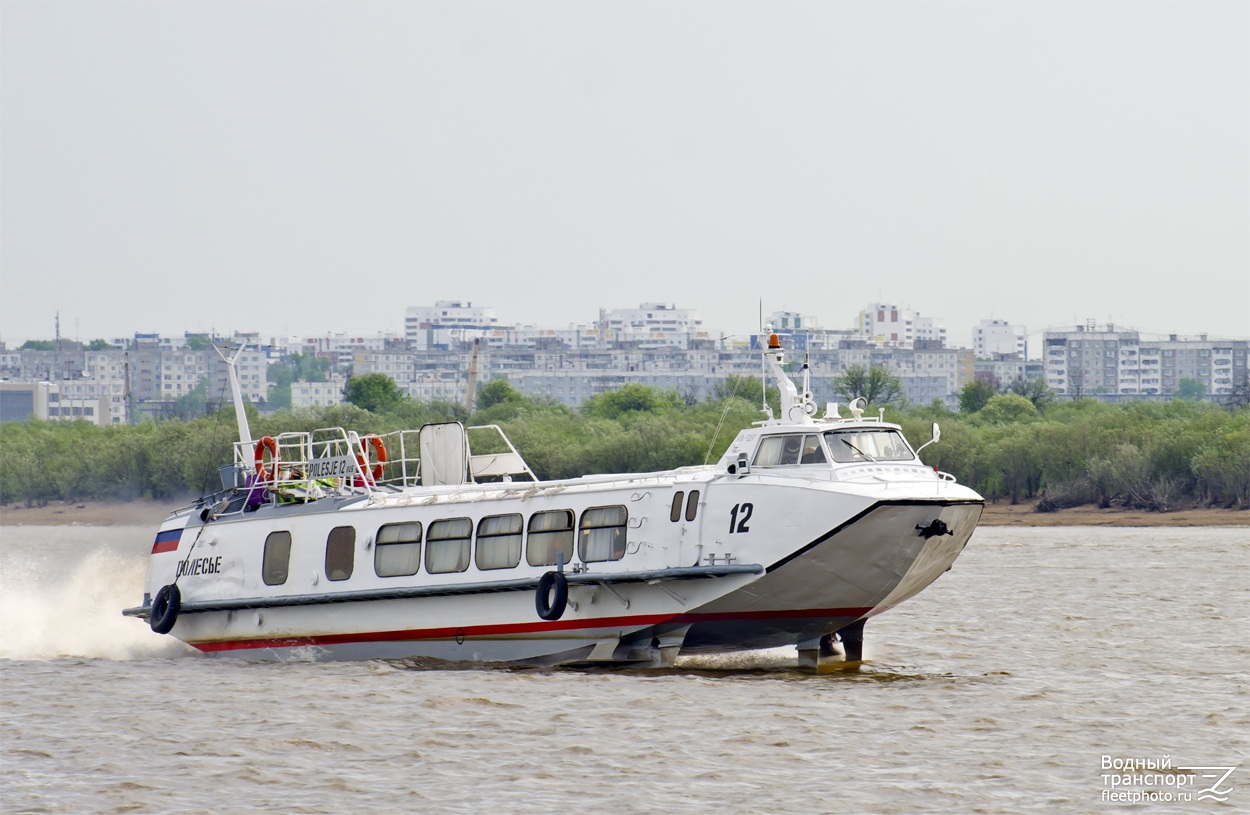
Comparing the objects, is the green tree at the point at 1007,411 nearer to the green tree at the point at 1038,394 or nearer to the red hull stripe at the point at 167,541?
the green tree at the point at 1038,394

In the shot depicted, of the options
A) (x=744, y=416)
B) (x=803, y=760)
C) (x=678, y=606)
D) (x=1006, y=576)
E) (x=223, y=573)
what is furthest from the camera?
(x=744, y=416)

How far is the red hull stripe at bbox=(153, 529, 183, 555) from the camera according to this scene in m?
30.1

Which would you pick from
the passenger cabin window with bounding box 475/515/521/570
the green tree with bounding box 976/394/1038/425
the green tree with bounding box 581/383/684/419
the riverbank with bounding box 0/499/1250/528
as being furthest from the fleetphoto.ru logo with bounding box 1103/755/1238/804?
the green tree with bounding box 581/383/684/419

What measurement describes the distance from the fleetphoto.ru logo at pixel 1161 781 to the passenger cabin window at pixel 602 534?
8304mm

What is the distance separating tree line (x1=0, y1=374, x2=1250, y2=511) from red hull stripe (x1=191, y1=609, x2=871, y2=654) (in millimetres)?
40814

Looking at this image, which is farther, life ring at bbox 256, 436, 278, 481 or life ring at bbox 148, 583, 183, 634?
life ring at bbox 256, 436, 278, 481

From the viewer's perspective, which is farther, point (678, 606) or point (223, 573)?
point (223, 573)

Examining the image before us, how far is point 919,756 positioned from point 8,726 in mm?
12099

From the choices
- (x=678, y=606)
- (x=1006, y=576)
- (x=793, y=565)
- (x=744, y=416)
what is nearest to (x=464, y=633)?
(x=678, y=606)

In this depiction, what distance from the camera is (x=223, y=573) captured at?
2909 centimetres

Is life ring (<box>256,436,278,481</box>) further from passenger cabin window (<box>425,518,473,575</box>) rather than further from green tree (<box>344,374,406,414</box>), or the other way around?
green tree (<box>344,374,406,414</box>)

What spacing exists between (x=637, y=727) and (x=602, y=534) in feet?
14.9

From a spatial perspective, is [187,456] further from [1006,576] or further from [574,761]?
[574,761]

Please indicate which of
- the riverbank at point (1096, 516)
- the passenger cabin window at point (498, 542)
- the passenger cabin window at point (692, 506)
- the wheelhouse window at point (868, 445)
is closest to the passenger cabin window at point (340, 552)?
the passenger cabin window at point (498, 542)
